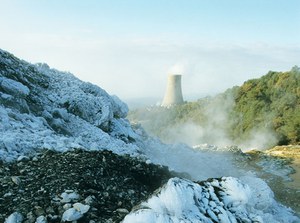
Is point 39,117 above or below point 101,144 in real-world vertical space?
above

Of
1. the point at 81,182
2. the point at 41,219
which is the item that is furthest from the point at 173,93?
the point at 41,219

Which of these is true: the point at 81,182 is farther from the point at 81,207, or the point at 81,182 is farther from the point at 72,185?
the point at 81,207

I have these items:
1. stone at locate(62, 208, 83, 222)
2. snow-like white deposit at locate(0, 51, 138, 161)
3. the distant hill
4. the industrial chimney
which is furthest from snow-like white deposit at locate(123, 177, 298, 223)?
the industrial chimney

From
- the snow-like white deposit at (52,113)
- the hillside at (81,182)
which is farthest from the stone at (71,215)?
the snow-like white deposit at (52,113)

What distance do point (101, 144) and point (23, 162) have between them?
3.45 meters

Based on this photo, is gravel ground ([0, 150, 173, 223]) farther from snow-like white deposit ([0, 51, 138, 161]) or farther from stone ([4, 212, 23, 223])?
snow-like white deposit ([0, 51, 138, 161])

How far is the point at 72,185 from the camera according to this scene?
6.18 m

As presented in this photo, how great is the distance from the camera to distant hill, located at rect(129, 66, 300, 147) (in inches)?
1264

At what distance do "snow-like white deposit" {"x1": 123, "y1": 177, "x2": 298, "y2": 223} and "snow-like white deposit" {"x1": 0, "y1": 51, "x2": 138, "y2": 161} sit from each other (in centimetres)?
313

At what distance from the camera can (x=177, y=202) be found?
5457mm

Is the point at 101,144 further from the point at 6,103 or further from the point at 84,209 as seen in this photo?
the point at 84,209

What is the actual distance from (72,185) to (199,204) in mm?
2043

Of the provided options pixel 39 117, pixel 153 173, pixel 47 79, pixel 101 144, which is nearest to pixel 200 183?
pixel 153 173

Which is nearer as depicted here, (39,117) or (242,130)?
(39,117)
